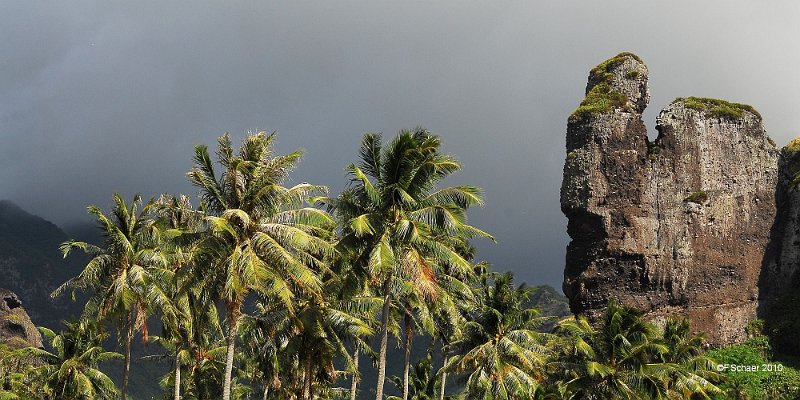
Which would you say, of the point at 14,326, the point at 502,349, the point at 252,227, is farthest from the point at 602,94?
the point at 14,326

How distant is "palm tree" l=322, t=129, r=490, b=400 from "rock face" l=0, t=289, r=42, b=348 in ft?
288

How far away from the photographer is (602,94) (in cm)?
6556

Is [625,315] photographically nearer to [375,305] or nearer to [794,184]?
[375,305]

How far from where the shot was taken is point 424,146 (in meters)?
27.9

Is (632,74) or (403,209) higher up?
(632,74)

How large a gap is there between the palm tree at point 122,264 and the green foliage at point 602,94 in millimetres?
40081

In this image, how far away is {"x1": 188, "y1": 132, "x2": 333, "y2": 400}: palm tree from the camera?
2534 centimetres

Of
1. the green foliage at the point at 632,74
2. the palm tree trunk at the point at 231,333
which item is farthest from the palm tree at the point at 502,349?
the green foliage at the point at 632,74

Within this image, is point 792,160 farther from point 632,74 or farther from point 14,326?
point 14,326

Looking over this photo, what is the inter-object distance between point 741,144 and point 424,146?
157 ft

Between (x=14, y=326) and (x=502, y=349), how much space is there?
9373cm

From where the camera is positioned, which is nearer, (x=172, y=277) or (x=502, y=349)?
(x=172, y=277)

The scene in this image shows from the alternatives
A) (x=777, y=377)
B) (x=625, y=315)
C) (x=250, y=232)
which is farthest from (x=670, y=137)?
(x=250, y=232)

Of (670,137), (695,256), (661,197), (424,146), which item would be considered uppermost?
(670,137)
